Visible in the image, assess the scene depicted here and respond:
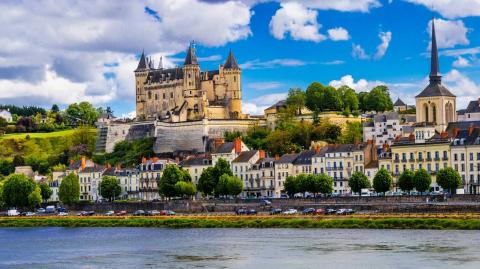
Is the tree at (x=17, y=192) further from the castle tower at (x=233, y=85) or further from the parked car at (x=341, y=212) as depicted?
the castle tower at (x=233, y=85)

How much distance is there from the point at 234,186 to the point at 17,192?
802 inches

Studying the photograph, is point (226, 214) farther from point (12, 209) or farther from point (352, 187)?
point (12, 209)

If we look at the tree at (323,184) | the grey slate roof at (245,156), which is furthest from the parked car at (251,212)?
the grey slate roof at (245,156)

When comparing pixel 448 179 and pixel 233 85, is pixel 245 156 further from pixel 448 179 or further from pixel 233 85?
pixel 233 85

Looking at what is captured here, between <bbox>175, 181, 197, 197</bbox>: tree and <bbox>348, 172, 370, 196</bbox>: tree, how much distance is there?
1519 centimetres

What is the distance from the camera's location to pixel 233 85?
128 m

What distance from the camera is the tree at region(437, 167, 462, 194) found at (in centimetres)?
7694

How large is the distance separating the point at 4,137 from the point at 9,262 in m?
94.1

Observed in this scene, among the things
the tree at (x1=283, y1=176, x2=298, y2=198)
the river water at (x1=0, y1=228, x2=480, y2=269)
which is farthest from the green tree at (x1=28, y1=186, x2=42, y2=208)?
the river water at (x1=0, y1=228, x2=480, y2=269)

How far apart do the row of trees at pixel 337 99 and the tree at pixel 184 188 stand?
102 feet

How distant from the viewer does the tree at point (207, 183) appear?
91562mm

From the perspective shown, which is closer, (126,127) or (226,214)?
(226,214)

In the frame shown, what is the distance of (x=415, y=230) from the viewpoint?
2494 inches

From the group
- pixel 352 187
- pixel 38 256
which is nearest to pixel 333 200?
pixel 352 187
